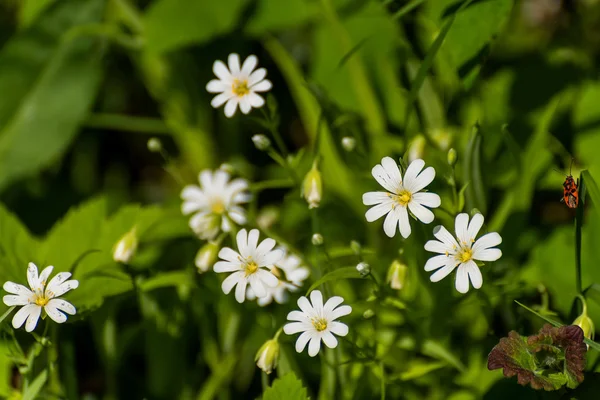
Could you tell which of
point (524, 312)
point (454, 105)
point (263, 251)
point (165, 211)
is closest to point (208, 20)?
point (165, 211)

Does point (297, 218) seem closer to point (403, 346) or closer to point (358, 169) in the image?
point (358, 169)

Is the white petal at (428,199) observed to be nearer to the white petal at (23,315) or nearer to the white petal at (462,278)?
the white petal at (462,278)

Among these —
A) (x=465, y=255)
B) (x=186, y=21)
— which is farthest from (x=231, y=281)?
(x=186, y=21)

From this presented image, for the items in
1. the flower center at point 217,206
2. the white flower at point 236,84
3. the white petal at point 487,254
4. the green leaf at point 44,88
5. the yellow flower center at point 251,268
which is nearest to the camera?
the white petal at point 487,254

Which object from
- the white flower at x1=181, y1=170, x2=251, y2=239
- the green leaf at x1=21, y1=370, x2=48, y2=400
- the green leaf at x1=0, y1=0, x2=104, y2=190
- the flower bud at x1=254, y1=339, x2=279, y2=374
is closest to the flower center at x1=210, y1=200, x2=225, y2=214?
the white flower at x1=181, y1=170, x2=251, y2=239

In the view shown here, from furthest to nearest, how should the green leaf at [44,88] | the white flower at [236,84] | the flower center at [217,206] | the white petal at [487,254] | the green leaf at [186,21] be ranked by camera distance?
the green leaf at [44,88], the green leaf at [186,21], the flower center at [217,206], the white flower at [236,84], the white petal at [487,254]

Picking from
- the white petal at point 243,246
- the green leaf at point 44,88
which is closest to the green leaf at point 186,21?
the green leaf at point 44,88
